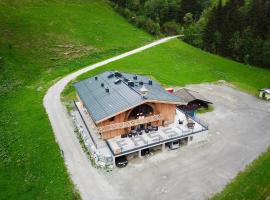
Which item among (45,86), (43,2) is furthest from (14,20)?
(45,86)

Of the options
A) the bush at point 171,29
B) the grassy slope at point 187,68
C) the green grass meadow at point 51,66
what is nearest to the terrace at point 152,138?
the green grass meadow at point 51,66

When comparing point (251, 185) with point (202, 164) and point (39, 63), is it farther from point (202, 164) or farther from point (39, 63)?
point (39, 63)

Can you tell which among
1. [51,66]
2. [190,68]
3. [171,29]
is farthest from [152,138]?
[171,29]

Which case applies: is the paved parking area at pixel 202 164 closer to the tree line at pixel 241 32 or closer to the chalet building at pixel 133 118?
the chalet building at pixel 133 118

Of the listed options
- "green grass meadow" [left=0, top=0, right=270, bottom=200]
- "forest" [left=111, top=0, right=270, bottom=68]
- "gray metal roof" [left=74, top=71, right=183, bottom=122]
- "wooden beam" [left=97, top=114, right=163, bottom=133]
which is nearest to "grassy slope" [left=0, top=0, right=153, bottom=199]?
"green grass meadow" [left=0, top=0, right=270, bottom=200]

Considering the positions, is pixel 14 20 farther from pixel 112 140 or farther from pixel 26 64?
pixel 112 140

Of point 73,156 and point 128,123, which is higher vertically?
point 128,123
